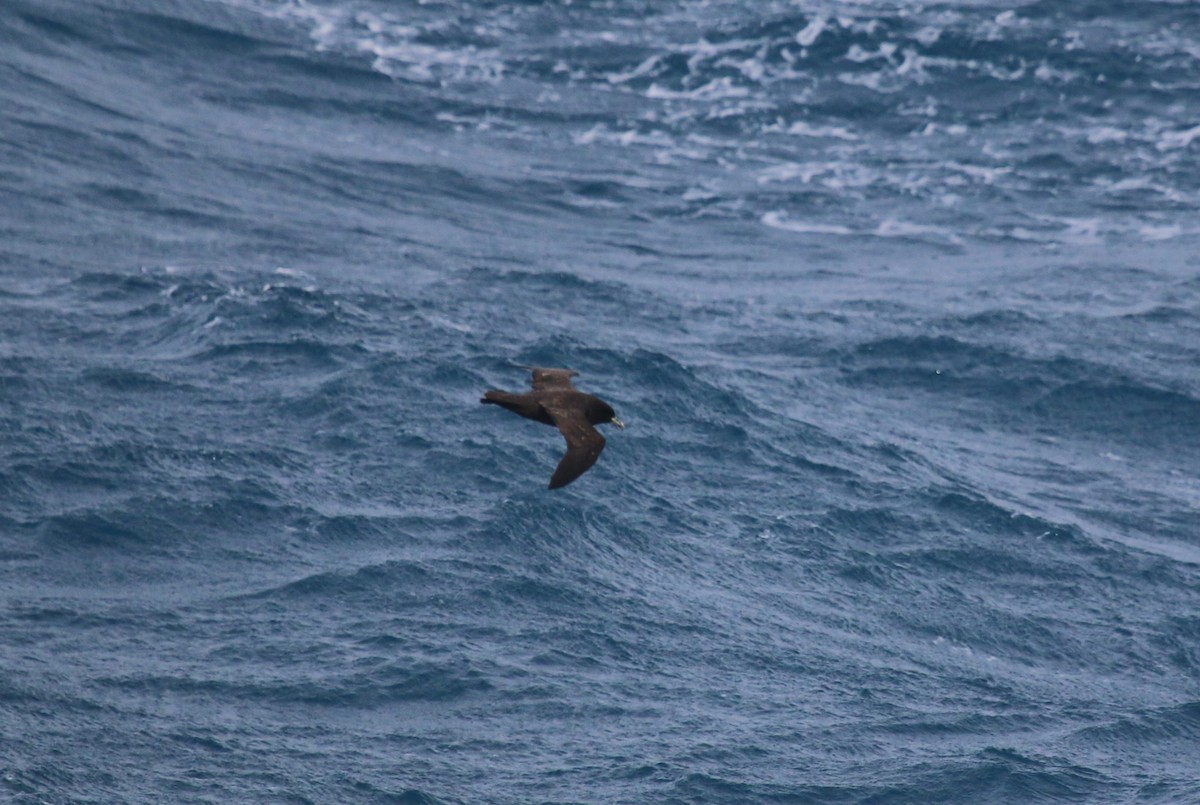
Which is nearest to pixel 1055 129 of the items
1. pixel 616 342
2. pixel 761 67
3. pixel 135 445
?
pixel 761 67

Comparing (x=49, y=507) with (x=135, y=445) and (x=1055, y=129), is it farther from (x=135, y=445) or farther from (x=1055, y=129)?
(x=1055, y=129)

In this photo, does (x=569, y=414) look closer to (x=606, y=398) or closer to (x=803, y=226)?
(x=606, y=398)

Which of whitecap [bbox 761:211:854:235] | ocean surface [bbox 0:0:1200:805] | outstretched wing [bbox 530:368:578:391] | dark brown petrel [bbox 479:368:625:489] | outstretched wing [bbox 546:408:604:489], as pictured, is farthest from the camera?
whitecap [bbox 761:211:854:235]

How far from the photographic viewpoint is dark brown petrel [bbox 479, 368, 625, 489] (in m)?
17.5

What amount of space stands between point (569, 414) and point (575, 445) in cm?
111

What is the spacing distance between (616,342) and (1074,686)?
11.5 metres

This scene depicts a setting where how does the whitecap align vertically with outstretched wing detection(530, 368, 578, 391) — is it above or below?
below

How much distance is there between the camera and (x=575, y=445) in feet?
58.3

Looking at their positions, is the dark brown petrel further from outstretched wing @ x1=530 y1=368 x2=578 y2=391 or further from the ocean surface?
the ocean surface

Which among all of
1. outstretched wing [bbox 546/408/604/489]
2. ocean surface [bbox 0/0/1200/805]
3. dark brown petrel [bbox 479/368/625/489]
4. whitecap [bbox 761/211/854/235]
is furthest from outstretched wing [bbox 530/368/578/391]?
whitecap [bbox 761/211/854/235]

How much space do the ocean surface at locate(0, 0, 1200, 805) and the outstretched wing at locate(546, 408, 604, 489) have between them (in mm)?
6518

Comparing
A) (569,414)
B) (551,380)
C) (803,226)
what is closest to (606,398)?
(551,380)

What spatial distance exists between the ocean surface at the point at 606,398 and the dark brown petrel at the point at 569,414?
20.4 ft

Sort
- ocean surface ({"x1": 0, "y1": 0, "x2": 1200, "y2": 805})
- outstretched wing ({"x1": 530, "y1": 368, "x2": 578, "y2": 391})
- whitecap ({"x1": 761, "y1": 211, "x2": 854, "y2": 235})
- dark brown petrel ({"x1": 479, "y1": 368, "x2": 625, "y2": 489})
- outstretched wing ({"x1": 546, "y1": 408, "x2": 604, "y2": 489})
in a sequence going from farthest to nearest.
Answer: whitecap ({"x1": 761, "y1": 211, "x2": 854, "y2": 235}), ocean surface ({"x1": 0, "y1": 0, "x2": 1200, "y2": 805}), outstretched wing ({"x1": 530, "y1": 368, "x2": 578, "y2": 391}), dark brown petrel ({"x1": 479, "y1": 368, "x2": 625, "y2": 489}), outstretched wing ({"x1": 546, "y1": 408, "x2": 604, "y2": 489})
